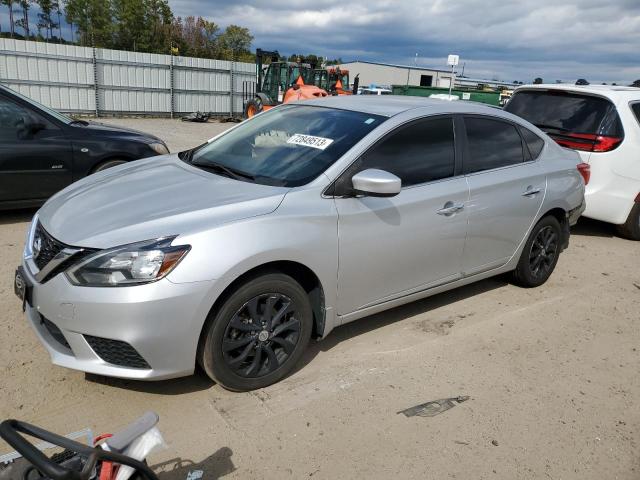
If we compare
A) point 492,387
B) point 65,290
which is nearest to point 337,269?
point 492,387

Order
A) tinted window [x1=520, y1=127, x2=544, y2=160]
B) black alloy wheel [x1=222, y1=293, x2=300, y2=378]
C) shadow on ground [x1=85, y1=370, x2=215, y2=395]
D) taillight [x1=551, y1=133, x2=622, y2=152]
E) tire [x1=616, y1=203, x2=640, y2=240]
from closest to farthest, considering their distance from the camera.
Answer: black alloy wheel [x1=222, y1=293, x2=300, y2=378], shadow on ground [x1=85, y1=370, x2=215, y2=395], tinted window [x1=520, y1=127, x2=544, y2=160], taillight [x1=551, y1=133, x2=622, y2=152], tire [x1=616, y1=203, x2=640, y2=240]

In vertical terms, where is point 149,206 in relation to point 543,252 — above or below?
above

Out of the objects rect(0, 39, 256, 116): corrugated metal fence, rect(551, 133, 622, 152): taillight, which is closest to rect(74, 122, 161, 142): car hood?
rect(551, 133, 622, 152): taillight

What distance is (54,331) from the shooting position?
285 cm

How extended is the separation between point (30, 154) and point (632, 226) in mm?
7510

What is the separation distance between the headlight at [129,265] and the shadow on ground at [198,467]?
0.89m

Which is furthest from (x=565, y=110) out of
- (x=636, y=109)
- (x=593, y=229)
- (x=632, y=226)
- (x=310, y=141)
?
(x=310, y=141)

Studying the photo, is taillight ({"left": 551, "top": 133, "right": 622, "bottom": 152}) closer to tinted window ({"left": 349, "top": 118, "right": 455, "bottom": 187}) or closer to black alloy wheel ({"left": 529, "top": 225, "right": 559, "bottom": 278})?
black alloy wheel ({"left": 529, "top": 225, "right": 559, "bottom": 278})

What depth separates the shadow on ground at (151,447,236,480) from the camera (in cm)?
245

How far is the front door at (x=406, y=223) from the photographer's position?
332 centimetres

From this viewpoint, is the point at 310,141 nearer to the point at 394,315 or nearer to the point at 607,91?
the point at 394,315

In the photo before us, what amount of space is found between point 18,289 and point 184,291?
1.11 meters

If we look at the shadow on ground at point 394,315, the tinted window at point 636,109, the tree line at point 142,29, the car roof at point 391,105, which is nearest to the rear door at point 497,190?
the car roof at point 391,105

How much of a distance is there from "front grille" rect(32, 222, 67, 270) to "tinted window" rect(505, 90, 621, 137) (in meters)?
6.15
